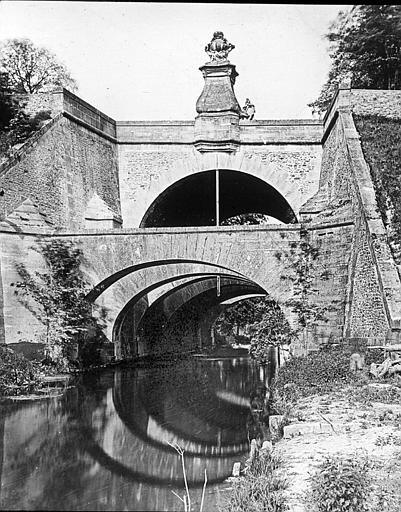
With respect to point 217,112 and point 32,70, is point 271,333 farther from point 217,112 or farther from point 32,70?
point 32,70

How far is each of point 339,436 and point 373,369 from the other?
13.3 ft

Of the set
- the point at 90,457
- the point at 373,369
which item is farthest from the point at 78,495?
the point at 373,369

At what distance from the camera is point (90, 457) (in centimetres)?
869

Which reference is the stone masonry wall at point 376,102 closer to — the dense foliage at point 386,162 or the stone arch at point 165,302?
the dense foliage at point 386,162

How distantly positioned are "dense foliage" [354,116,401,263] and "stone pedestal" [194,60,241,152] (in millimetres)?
4856

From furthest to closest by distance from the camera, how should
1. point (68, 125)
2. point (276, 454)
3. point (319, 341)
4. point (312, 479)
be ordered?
1. point (68, 125)
2. point (319, 341)
3. point (276, 454)
4. point (312, 479)

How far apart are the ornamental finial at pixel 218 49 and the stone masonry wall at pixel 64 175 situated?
4933 mm

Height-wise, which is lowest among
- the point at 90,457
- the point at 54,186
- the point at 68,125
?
the point at 90,457

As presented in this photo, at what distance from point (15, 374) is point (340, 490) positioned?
33.5ft

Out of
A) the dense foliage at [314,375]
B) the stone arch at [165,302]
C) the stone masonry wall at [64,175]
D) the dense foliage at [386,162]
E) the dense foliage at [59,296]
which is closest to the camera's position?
the dense foliage at [314,375]

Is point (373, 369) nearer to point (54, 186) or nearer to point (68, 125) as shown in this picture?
point (54, 186)

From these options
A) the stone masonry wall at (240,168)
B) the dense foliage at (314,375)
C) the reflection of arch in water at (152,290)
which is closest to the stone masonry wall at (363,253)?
the dense foliage at (314,375)

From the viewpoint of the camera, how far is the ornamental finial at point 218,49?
24453mm

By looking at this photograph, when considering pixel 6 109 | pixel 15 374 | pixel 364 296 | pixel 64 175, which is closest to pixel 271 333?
pixel 364 296
